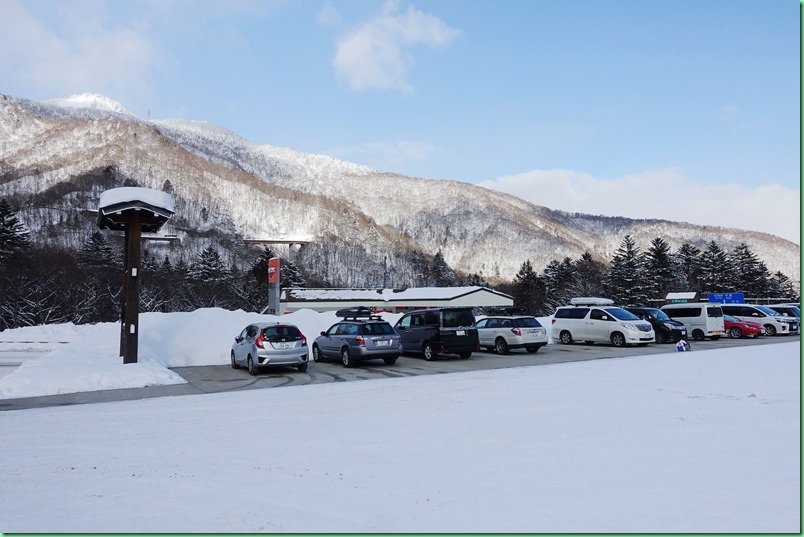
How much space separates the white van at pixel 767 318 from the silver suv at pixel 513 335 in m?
15.6

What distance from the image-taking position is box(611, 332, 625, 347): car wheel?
26750 mm

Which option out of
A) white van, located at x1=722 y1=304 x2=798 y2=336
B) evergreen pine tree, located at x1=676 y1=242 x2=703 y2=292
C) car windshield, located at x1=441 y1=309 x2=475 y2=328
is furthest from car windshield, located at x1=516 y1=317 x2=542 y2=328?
evergreen pine tree, located at x1=676 y1=242 x2=703 y2=292

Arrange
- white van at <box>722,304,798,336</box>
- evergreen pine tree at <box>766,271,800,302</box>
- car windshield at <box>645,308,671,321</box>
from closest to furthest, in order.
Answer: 1. car windshield at <box>645,308,671,321</box>
2. white van at <box>722,304,798,336</box>
3. evergreen pine tree at <box>766,271,800,302</box>

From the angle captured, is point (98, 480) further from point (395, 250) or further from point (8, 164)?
point (8, 164)

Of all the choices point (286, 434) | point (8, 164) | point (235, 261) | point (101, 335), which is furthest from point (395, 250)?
point (286, 434)

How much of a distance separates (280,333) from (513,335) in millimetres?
10172

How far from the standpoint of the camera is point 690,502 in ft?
17.0

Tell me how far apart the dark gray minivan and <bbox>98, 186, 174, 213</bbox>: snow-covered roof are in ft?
31.0

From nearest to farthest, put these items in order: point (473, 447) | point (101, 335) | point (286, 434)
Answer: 1. point (473, 447)
2. point (286, 434)
3. point (101, 335)

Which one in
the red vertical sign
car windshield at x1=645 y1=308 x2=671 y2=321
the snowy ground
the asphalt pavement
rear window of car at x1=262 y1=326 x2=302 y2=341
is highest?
the red vertical sign

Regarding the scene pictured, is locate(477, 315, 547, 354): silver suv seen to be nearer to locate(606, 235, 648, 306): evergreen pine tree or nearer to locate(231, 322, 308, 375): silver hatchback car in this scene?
locate(231, 322, 308, 375): silver hatchback car

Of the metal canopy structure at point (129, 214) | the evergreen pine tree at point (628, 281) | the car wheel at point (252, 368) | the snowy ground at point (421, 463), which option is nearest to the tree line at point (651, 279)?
the evergreen pine tree at point (628, 281)

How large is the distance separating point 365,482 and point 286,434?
2878 millimetres

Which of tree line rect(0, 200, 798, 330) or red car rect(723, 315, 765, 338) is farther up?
tree line rect(0, 200, 798, 330)
